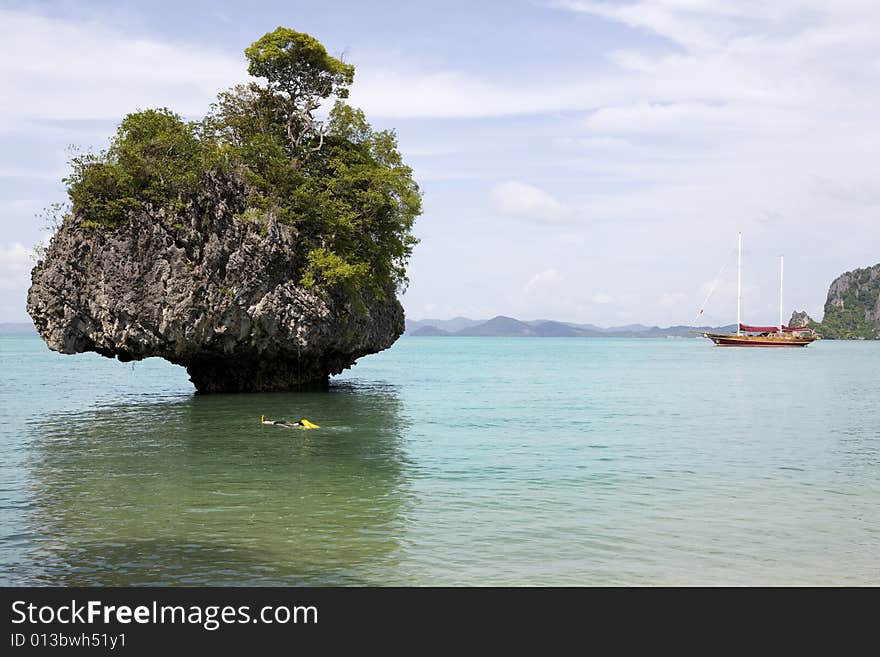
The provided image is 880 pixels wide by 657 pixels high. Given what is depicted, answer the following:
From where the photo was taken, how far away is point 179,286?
110 ft

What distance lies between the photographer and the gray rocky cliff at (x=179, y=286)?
3344 cm

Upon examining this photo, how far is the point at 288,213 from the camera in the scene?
35125 mm

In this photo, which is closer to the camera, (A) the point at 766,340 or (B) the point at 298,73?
(B) the point at 298,73

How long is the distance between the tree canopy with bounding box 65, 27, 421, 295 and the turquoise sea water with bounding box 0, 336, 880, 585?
7.74m

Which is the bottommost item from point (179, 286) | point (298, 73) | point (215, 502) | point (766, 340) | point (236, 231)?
point (215, 502)

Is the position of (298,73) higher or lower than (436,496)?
higher

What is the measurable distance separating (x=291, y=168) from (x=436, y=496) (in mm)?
22913

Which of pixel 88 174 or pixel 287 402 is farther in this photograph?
pixel 287 402

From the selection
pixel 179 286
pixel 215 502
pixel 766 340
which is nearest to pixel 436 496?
pixel 215 502

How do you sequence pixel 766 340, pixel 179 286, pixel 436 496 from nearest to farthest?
pixel 436 496 → pixel 179 286 → pixel 766 340

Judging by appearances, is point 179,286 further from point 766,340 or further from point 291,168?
point 766,340
